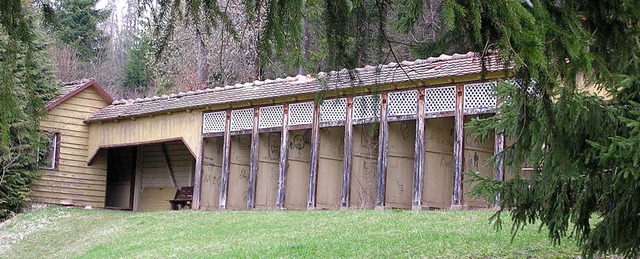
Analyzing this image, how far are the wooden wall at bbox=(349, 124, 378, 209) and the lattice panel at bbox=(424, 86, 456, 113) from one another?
84.9 inches

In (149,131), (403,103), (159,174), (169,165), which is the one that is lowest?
(159,174)

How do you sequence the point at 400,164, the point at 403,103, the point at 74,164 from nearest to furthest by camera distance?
the point at 403,103 < the point at 400,164 < the point at 74,164

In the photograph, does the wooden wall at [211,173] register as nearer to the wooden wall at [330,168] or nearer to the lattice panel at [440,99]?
the wooden wall at [330,168]

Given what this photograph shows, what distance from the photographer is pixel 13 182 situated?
83.3 ft

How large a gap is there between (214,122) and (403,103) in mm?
6466

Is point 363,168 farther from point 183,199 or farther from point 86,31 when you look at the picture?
point 86,31

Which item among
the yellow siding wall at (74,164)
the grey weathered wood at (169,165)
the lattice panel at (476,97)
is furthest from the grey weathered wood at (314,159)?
the yellow siding wall at (74,164)

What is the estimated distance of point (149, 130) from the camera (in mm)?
25812

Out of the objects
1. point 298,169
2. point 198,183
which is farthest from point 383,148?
point 198,183

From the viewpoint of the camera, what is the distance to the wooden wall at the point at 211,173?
24.2m

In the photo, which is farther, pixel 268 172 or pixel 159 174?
pixel 159 174

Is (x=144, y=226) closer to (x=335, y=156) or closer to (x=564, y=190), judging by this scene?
(x=335, y=156)

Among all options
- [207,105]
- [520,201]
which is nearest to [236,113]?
[207,105]

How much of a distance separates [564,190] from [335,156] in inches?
507
